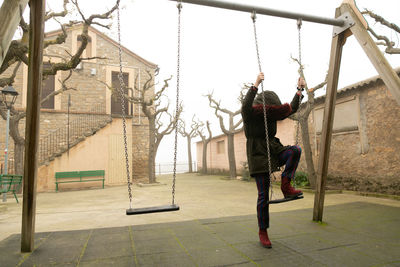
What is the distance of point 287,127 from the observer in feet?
38.8

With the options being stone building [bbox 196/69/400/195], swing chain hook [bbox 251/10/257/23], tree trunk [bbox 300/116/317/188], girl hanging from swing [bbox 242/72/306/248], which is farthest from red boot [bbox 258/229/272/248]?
tree trunk [bbox 300/116/317/188]

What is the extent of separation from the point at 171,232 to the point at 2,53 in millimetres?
2588

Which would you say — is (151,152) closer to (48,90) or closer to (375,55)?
(48,90)

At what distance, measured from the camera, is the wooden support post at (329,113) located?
11.9 ft

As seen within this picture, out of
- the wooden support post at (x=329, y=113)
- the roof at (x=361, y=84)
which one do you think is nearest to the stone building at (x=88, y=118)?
the roof at (x=361, y=84)

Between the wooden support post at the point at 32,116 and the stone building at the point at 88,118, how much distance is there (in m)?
8.17

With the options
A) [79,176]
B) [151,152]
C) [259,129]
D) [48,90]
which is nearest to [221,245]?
[259,129]

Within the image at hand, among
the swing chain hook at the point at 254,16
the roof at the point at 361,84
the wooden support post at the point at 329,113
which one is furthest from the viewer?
the roof at the point at 361,84

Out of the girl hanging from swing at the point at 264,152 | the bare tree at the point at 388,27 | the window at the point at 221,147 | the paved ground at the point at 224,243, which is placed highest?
the bare tree at the point at 388,27

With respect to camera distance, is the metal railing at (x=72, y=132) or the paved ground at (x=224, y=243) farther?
the metal railing at (x=72, y=132)

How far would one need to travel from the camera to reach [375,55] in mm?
3004

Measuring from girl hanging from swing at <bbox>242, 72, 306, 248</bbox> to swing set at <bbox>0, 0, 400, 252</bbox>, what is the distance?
3.14ft

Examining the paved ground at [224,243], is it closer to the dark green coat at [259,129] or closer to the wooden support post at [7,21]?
the dark green coat at [259,129]

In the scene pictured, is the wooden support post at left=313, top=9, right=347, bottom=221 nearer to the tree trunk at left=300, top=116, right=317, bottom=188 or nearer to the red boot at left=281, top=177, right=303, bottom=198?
the red boot at left=281, top=177, right=303, bottom=198
